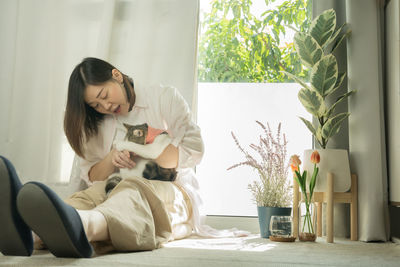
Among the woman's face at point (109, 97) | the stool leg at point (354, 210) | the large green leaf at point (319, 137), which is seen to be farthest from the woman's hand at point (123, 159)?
the stool leg at point (354, 210)

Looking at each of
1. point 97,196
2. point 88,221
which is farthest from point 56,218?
point 97,196

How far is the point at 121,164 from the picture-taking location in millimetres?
1985

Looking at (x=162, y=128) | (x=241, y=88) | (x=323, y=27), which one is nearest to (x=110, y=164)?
(x=162, y=128)

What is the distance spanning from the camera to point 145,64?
260 centimetres

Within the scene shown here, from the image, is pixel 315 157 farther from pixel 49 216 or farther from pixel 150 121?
pixel 49 216

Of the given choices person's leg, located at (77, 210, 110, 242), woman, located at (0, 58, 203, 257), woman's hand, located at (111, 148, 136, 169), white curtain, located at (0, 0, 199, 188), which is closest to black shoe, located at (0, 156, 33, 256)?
woman, located at (0, 58, 203, 257)

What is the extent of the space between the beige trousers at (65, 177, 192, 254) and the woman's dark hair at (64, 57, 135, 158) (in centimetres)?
31

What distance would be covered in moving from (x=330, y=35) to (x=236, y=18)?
663 mm

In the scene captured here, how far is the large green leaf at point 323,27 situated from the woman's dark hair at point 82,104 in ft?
3.17

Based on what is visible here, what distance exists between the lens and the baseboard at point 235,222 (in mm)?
2500

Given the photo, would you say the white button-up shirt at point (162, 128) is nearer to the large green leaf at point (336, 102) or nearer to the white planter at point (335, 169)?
the white planter at point (335, 169)

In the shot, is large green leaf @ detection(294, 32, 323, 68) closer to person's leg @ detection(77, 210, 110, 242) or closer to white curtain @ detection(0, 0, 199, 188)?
white curtain @ detection(0, 0, 199, 188)

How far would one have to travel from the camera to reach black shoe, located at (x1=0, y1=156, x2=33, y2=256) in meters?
1.27

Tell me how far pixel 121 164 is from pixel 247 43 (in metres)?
1.15
